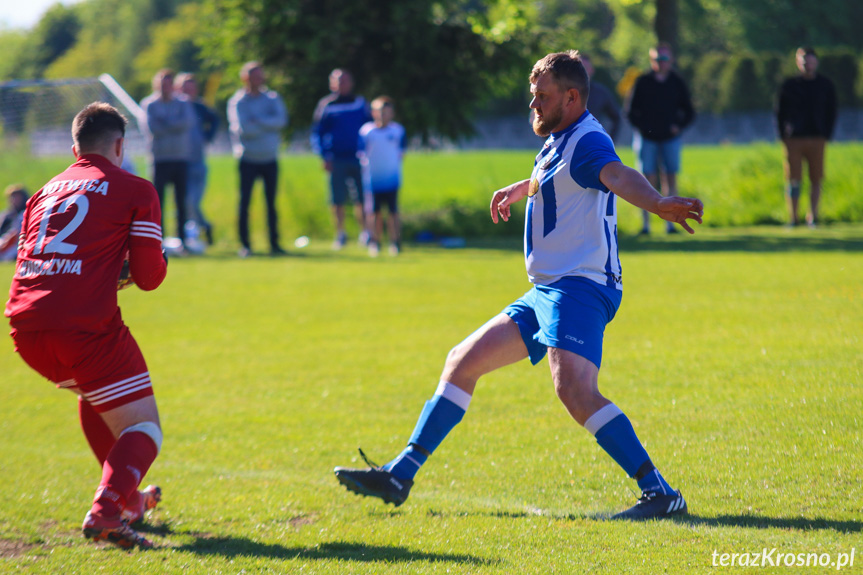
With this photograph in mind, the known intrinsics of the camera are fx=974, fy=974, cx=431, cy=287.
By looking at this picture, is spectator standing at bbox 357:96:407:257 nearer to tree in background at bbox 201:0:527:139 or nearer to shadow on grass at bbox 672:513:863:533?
tree in background at bbox 201:0:527:139

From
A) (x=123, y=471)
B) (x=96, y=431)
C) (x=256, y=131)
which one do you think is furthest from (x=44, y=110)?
(x=123, y=471)

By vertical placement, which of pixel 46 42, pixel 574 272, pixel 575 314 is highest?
pixel 46 42

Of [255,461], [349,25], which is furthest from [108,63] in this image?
[255,461]

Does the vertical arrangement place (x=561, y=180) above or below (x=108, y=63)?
below

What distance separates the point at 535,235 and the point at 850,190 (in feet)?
49.8

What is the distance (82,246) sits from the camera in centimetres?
409

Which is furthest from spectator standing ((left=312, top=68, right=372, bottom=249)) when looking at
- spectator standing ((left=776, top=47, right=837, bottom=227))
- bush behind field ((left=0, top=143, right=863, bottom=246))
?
spectator standing ((left=776, top=47, right=837, bottom=227))

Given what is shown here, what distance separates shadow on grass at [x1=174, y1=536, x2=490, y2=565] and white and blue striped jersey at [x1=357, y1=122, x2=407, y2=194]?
10.5 metres

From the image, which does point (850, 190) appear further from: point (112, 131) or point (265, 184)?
point (112, 131)

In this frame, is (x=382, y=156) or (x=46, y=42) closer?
(x=382, y=156)

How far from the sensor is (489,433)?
5.81 metres

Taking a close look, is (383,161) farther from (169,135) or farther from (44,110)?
(44,110)

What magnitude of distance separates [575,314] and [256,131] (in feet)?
36.0

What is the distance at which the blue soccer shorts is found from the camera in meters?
4.15
